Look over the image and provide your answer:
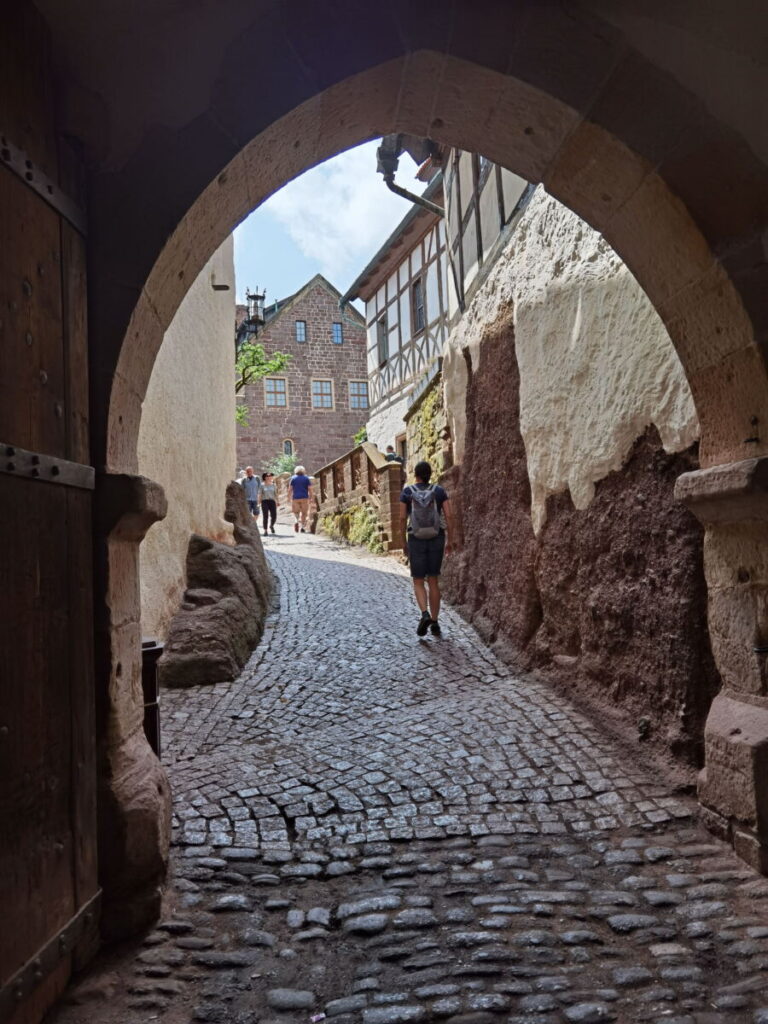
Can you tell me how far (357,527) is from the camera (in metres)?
12.8

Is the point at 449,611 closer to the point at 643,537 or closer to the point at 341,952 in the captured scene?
the point at 643,537

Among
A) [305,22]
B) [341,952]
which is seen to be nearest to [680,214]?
[305,22]

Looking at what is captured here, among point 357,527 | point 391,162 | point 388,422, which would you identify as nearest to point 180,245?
point 391,162

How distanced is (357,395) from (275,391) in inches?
128

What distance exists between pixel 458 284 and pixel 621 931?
9.10 m

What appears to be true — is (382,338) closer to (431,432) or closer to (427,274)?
(427,274)

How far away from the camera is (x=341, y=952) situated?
2.09 metres

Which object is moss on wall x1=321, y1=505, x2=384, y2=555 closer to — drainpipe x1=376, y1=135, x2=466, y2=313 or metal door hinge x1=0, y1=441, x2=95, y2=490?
drainpipe x1=376, y1=135, x2=466, y2=313

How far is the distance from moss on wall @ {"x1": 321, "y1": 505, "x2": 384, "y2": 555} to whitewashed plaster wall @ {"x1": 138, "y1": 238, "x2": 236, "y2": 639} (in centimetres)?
359

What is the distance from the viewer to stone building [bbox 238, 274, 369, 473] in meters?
27.9

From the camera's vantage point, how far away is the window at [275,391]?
92.1ft

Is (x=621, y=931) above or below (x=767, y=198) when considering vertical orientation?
below

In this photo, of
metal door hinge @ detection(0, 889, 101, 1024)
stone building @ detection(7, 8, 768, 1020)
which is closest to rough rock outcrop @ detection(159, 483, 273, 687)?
stone building @ detection(7, 8, 768, 1020)

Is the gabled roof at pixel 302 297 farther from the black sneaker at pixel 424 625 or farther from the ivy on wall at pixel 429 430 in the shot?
the black sneaker at pixel 424 625
